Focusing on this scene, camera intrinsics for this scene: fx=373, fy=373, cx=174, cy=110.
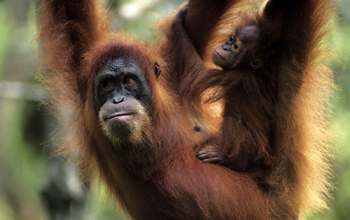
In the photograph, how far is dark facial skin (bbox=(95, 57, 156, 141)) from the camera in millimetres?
2725

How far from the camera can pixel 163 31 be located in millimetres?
3600

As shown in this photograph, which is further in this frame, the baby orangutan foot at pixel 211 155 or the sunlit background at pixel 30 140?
the sunlit background at pixel 30 140

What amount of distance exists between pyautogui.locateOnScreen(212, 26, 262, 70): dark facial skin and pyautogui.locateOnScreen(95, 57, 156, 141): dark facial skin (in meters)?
0.66

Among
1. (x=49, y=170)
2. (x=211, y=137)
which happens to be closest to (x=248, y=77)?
(x=211, y=137)

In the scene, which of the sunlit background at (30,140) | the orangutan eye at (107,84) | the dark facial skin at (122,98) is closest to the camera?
the dark facial skin at (122,98)

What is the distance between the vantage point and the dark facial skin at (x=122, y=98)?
2725 millimetres

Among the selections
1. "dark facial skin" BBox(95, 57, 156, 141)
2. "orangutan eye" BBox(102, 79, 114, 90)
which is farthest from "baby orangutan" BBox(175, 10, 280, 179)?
"orangutan eye" BBox(102, 79, 114, 90)

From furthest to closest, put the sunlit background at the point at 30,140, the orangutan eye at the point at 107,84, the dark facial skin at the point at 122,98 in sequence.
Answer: the sunlit background at the point at 30,140 → the orangutan eye at the point at 107,84 → the dark facial skin at the point at 122,98

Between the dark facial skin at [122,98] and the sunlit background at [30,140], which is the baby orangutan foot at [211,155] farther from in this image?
the sunlit background at [30,140]

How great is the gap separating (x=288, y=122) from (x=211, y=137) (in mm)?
651

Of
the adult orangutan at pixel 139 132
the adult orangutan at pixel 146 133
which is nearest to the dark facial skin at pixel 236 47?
the adult orangutan at pixel 146 133

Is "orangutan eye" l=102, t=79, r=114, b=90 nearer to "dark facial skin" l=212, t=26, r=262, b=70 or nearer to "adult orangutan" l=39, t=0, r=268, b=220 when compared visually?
"adult orangutan" l=39, t=0, r=268, b=220

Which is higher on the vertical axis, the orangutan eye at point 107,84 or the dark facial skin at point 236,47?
the orangutan eye at point 107,84

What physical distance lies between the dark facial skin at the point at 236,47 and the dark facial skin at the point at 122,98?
656 mm
